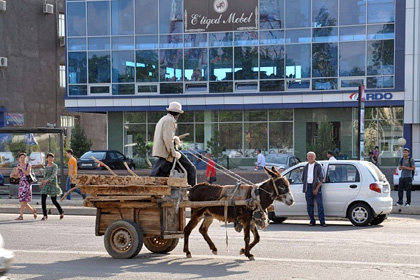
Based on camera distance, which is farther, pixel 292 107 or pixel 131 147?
pixel 131 147

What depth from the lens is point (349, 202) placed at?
1653 centimetres

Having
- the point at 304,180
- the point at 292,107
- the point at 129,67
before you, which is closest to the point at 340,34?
the point at 292,107

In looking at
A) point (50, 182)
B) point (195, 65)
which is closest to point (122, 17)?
point (195, 65)

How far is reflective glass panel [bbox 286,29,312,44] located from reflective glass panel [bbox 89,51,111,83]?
11497 mm

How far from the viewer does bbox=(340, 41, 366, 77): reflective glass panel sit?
128 feet

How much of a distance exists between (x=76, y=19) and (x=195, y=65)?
8.55 metres

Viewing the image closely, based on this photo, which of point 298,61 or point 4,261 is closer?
point 4,261

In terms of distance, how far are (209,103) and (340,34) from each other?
29.2 ft

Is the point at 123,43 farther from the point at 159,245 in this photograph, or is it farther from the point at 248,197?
the point at 248,197

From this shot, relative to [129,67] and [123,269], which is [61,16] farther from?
[123,269]

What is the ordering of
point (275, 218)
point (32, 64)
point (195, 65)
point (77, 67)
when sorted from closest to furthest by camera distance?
point (275, 218) → point (195, 65) → point (77, 67) → point (32, 64)

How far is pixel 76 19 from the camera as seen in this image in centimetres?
4359

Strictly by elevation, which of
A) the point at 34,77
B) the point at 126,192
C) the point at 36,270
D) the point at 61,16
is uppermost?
the point at 61,16

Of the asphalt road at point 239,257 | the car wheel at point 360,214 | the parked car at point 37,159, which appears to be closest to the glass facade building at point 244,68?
the parked car at point 37,159
